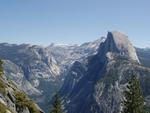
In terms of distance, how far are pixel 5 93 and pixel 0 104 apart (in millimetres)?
9559

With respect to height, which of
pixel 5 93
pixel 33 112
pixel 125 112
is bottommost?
pixel 125 112

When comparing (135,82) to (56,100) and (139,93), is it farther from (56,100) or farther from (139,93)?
(56,100)

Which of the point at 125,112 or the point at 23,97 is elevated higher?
the point at 23,97

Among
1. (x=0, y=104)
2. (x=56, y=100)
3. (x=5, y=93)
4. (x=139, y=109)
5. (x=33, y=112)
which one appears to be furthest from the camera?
(x=56, y=100)

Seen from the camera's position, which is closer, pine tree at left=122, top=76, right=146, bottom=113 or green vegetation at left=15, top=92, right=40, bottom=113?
green vegetation at left=15, top=92, right=40, bottom=113

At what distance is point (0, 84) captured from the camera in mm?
61750

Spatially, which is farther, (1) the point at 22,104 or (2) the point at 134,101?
(2) the point at 134,101

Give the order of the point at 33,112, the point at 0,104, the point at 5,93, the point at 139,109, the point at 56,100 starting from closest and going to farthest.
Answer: the point at 0,104
the point at 5,93
the point at 33,112
the point at 139,109
the point at 56,100

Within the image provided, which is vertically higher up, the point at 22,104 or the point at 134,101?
the point at 22,104

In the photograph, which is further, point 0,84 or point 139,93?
point 139,93

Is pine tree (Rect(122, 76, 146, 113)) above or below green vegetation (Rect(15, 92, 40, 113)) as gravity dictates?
below

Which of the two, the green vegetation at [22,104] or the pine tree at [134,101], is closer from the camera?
the green vegetation at [22,104]

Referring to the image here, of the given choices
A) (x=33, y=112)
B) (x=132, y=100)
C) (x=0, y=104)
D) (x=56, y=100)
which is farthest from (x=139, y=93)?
(x=0, y=104)

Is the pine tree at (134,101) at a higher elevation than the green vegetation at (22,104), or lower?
lower
